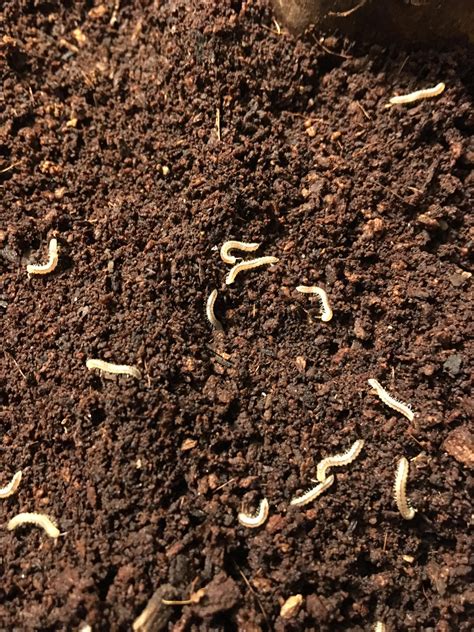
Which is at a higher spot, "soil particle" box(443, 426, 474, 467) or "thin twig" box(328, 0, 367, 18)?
"thin twig" box(328, 0, 367, 18)

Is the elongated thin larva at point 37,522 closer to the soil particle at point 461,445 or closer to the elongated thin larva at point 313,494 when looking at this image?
the elongated thin larva at point 313,494

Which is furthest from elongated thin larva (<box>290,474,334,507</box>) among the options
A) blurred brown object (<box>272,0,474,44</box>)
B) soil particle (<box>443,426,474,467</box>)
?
blurred brown object (<box>272,0,474,44</box>)

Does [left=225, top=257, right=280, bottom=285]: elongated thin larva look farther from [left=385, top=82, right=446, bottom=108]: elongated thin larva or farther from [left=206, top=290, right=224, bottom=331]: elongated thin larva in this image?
[left=385, top=82, right=446, bottom=108]: elongated thin larva

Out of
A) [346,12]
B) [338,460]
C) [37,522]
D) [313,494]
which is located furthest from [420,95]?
[37,522]

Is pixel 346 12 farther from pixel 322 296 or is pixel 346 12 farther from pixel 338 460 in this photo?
pixel 338 460

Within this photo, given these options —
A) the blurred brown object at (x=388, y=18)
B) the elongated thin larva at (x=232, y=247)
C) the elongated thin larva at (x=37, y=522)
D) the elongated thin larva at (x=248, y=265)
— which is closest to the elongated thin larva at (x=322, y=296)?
the elongated thin larva at (x=248, y=265)

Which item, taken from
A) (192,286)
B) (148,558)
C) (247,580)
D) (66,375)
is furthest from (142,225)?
(247,580)

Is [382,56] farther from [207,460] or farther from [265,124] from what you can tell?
[207,460]
